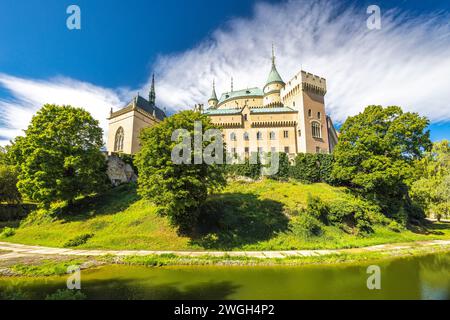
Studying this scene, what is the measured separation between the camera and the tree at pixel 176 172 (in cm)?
1584

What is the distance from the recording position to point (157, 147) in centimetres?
1647

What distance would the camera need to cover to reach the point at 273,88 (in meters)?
54.9

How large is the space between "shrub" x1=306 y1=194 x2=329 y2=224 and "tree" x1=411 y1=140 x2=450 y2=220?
16580 mm

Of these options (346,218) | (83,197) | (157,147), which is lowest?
(346,218)

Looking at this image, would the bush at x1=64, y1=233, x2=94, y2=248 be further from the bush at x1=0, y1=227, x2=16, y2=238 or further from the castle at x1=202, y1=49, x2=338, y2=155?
the castle at x1=202, y1=49, x2=338, y2=155

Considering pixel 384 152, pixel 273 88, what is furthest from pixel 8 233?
pixel 273 88

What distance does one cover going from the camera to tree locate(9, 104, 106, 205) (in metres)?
22.2

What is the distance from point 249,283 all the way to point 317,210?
1349 cm

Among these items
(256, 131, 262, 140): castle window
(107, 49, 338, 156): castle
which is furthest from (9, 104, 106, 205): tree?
(256, 131, 262, 140): castle window

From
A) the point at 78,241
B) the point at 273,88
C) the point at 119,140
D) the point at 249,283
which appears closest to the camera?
the point at 249,283

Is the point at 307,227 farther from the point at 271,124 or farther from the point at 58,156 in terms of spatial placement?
the point at 271,124

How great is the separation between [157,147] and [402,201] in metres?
27.6
